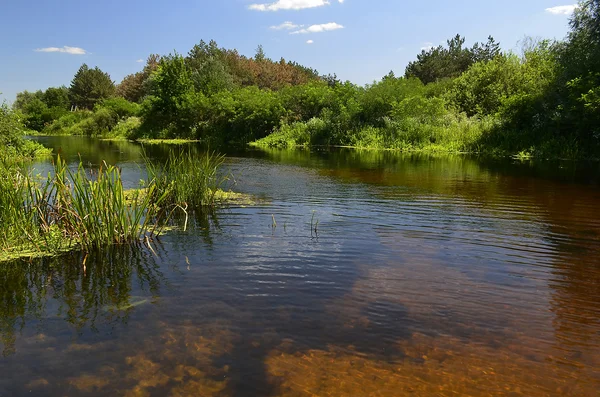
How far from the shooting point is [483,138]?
101 ft

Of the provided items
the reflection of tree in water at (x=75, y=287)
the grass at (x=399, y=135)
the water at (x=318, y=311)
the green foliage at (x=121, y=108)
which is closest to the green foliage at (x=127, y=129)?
the green foliage at (x=121, y=108)

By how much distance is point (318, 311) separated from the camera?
541cm

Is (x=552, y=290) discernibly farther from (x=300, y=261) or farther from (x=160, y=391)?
(x=160, y=391)

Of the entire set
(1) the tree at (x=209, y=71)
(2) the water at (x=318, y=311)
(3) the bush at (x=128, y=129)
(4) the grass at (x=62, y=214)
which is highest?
(1) the tree at (x=209, y=71)

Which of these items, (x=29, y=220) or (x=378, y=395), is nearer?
(x=378, y=395)

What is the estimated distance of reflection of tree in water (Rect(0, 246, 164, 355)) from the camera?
520 cm

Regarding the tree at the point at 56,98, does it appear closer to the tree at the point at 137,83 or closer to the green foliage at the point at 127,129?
the tree at the point at 137,83

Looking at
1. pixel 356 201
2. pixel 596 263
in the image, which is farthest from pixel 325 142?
pixel 596 263

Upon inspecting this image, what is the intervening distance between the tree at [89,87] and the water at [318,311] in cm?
8791

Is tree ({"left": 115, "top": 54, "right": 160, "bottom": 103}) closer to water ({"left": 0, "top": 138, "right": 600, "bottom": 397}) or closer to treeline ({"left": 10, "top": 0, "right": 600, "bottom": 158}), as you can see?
treeline ({"left": 10, "top": 0, "right": 600, "bottom": 158})

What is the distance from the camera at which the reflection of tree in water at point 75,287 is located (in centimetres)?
520

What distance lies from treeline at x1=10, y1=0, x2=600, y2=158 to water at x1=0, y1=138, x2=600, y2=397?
747 inches

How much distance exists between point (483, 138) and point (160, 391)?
3132 centimetres

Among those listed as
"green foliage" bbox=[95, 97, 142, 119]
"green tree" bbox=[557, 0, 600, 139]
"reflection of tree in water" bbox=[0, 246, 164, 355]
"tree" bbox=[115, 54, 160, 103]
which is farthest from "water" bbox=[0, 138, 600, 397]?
"tree" bbox=[115, 54, 160, 103]
